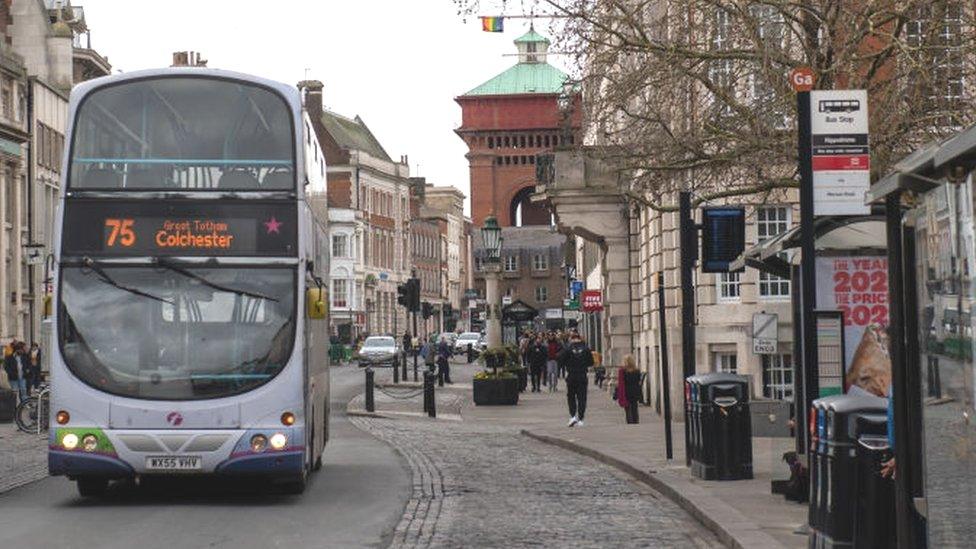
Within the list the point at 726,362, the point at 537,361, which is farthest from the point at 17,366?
the point at 537,361

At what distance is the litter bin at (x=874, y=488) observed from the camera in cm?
1148

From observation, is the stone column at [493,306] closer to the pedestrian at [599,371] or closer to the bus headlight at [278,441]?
the pedestrian at [599,371]

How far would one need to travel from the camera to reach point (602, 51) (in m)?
24.5

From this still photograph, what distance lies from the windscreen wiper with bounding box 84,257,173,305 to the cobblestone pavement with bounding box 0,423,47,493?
159 inches

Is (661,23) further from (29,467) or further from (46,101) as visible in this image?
(46,101)

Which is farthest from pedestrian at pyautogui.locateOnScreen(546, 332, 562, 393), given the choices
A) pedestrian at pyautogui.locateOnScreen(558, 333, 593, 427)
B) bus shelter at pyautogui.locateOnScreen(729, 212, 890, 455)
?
bus shelter at pyautogui.locateOnScreen(729, 212, 890, 455)

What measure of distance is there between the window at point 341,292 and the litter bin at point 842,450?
129 metres

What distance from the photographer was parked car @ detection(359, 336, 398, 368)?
9194 centimetres

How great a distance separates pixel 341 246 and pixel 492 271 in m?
88.0

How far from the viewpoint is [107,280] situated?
18828 millimetres

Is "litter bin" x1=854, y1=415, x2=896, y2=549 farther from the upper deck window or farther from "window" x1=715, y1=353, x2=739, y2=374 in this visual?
"window" x1=715, y1=353, x2=739, y2=374

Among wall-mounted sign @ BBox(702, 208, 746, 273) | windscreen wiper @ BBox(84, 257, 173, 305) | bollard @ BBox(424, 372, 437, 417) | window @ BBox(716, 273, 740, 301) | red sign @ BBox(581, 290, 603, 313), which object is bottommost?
bollard @ BBox(424, 372, 437, 417)

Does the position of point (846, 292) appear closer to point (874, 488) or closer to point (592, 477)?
point (874, 488)

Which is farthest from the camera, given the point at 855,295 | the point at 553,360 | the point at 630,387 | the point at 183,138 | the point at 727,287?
the point at 553,360
